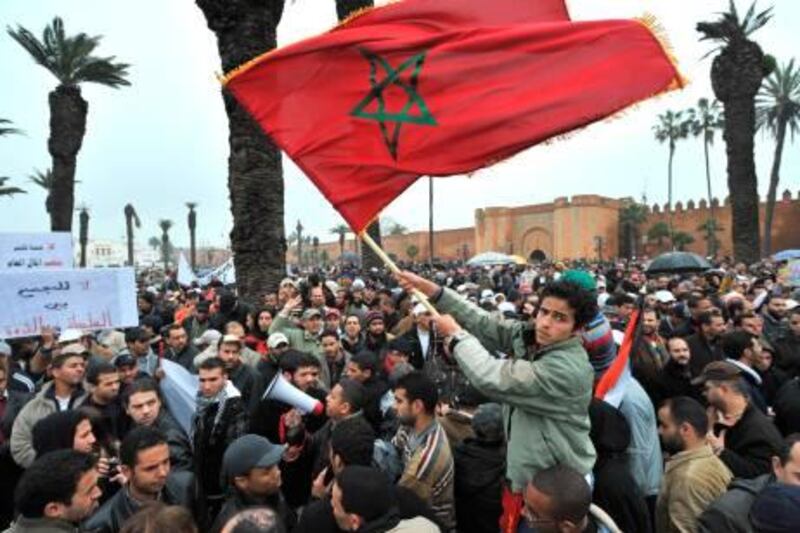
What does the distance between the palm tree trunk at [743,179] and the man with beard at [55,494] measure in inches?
809

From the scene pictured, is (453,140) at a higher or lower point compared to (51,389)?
Answer: higher

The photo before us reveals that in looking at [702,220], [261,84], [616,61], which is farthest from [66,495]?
[702,220]

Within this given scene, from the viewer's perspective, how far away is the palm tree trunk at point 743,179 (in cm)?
1966

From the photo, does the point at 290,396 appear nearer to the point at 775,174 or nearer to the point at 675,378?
the point at 675,378

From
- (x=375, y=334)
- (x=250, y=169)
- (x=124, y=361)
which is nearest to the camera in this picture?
(x=124, y=361)

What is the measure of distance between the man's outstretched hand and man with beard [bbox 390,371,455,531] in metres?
0.58

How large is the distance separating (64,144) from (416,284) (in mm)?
19948

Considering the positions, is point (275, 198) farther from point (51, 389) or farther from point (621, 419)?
point (621, 419)

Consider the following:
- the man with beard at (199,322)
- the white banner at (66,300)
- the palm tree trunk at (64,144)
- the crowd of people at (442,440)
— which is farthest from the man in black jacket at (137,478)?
the palm tree trunk at (64,144)

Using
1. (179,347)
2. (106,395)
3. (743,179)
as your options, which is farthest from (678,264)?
(106,395)

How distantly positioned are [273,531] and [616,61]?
9.63ft

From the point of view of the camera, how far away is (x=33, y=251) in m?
8.17

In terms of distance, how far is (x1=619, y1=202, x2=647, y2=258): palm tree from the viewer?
213 feet

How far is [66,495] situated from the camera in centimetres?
264
